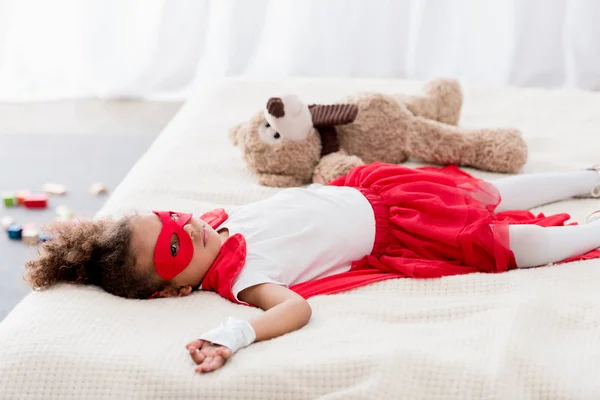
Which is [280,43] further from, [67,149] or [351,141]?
[351,141]

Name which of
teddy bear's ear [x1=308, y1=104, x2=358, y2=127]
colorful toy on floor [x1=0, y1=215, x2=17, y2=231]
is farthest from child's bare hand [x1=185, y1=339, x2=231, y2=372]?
colorful toy on floor [x1=0, y1=215, x2=17, y2=231]

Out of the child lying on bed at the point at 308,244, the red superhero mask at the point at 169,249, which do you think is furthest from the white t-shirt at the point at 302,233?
the red superhero mask at the point at 169,249

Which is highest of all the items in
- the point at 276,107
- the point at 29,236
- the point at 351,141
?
the point at 276,107

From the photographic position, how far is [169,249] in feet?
4.83

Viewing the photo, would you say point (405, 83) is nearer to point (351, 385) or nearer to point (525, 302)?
point (525, 302)

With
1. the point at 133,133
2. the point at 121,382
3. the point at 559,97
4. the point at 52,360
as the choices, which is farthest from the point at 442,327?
the point at 133,133

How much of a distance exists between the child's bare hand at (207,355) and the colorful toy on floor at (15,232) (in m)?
1.16

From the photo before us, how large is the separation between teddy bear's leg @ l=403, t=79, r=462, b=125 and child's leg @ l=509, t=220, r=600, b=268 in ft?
2.27

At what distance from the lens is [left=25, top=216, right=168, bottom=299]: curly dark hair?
1.47 meters

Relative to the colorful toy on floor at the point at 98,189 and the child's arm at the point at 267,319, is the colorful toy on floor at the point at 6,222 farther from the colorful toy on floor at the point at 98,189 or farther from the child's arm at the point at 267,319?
the child's arm at the point at 267,319

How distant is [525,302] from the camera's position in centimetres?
142

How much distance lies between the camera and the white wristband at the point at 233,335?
4.27 ft

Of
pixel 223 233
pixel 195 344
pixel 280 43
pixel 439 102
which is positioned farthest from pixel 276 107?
pixel 280 43

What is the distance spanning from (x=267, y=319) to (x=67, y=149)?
1.80 metres
